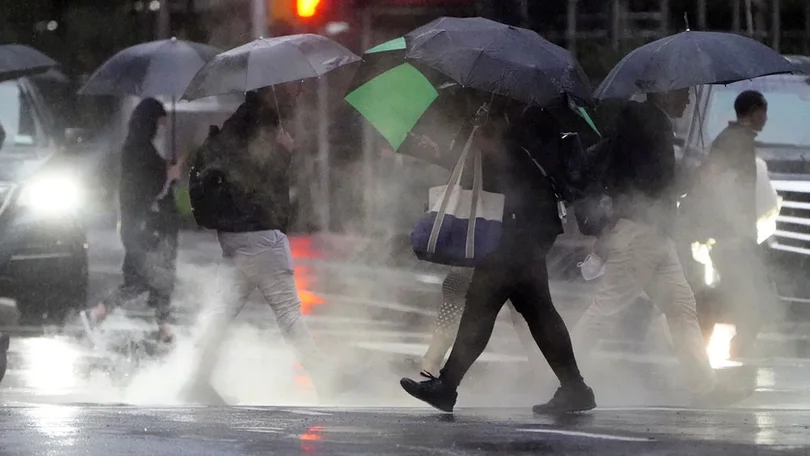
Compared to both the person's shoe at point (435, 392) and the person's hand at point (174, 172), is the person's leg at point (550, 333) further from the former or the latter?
the person's hand at point (174, 172)

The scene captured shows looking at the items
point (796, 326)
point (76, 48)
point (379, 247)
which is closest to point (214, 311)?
point (796, 326)

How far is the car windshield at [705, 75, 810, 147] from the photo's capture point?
12234 mm

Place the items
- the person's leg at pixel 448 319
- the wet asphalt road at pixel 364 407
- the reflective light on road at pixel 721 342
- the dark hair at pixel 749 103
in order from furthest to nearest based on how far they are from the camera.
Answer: the reflective light on road at pixel 721 342
the dark hair at pixel 749 103
the person's leg at pixel 448 319
the wet asphalt road at pixel 364 407

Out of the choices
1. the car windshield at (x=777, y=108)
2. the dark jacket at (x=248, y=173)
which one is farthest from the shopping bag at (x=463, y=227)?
the car windshield at (x=777, y=108)

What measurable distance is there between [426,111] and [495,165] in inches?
23.6

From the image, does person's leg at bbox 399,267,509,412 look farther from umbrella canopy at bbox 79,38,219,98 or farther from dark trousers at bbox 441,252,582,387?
umbrella canopy at bbox 79,38,219,98

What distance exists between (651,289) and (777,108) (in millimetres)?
4730

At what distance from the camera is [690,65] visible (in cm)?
815

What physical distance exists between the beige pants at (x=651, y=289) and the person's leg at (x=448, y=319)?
66 centimetres

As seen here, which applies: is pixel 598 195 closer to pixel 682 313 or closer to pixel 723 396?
pixel 682 313

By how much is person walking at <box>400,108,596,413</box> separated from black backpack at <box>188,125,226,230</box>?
1.38 metres

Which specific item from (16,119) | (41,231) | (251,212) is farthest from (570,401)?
(16,119)

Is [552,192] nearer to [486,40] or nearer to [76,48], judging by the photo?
[486,40]

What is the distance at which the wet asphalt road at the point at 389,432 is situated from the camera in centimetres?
615
